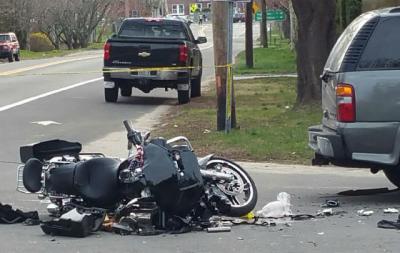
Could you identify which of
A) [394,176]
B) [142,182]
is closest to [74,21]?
[394,176]

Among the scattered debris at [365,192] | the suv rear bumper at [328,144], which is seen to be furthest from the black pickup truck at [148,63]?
the suv rear bumper at [328,144]

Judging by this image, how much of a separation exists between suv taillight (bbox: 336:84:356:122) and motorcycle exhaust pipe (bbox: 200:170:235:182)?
1.32 m

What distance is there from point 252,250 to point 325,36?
10.5 meters

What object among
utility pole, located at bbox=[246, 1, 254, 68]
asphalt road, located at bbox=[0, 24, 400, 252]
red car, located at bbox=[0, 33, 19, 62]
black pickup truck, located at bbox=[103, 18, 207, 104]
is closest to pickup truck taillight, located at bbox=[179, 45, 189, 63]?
black pickup truck, located at bbox=[103, 18, 207, 104]

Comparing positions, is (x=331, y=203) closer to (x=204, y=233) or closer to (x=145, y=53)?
(x=204, y=233)

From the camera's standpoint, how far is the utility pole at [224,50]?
14.8 meters

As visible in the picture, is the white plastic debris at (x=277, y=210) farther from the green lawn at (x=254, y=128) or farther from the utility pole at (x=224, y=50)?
the utility pole at (x=224, y=50)

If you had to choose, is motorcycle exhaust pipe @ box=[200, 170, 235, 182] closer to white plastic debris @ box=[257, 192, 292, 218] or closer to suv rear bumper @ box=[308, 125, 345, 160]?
white plastic debris @ box=[257, 192, 292, 218]

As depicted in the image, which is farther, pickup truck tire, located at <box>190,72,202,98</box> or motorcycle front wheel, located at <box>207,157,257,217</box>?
pickup truck tire, located at <box>190,72,202,98</box>

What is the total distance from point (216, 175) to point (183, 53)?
13.0 metres

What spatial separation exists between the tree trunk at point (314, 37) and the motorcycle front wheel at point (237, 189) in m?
8.80

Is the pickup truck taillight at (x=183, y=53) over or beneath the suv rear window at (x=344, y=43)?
beneath

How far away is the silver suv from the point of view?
336 inches

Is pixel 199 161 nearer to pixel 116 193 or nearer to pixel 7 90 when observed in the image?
pixel 116 193
